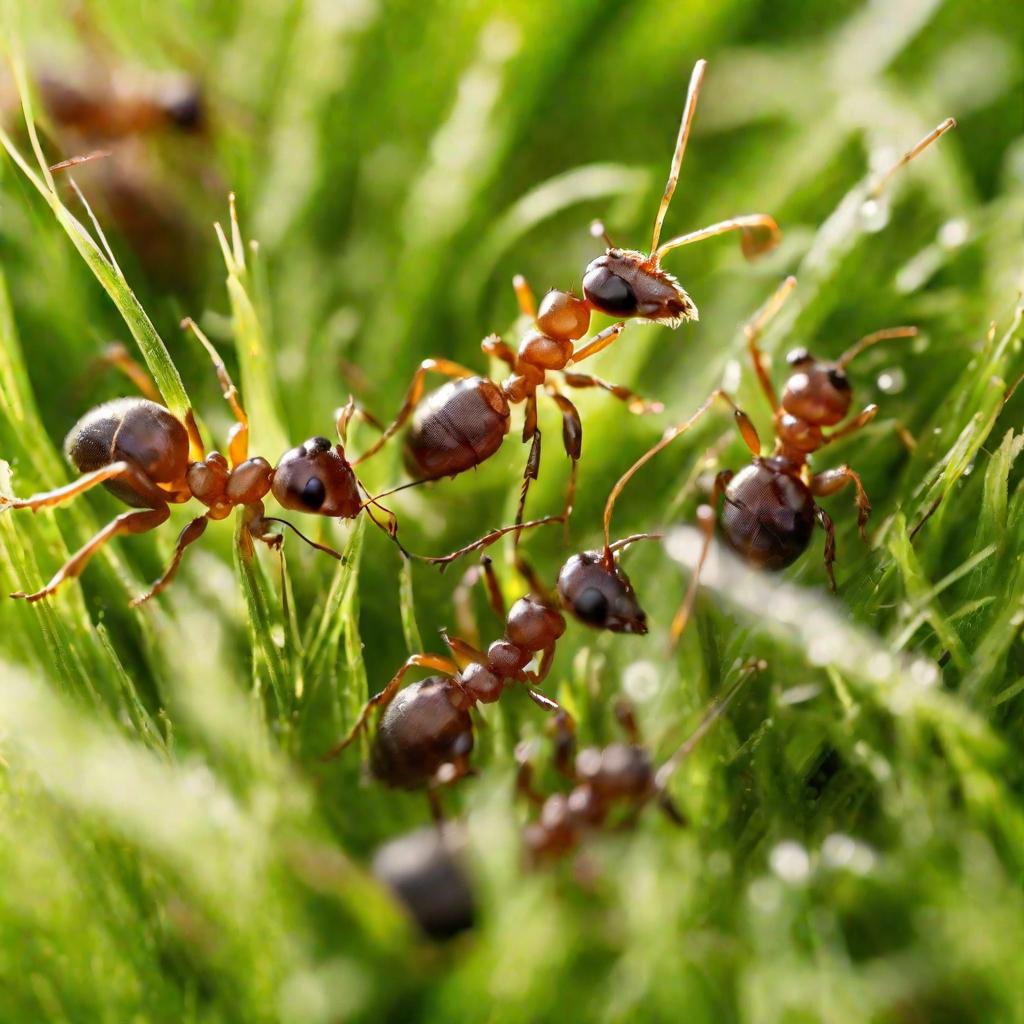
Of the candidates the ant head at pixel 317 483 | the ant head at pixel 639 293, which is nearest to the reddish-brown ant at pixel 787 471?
the ant head at pixel 639 293

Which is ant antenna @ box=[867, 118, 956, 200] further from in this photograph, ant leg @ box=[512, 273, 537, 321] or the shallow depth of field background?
ant leg @ box=[512, 273, 537, 321]

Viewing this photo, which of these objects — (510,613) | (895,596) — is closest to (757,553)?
(895,596)

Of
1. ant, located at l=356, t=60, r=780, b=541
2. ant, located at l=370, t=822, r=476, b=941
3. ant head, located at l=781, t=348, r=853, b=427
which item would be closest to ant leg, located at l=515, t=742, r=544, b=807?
ant, located at l=370, t=822, r=476, b=941

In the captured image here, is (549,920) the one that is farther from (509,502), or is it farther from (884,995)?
(509,502)

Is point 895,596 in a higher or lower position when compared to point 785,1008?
higher

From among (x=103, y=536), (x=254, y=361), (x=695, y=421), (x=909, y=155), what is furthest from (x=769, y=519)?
(x=103, y=536)

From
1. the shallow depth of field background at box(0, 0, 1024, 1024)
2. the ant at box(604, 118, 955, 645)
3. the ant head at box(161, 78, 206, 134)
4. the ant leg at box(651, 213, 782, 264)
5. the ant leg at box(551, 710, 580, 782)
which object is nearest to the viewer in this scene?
the shallow depth of field background at box(0, 0, 1024, 1024)
